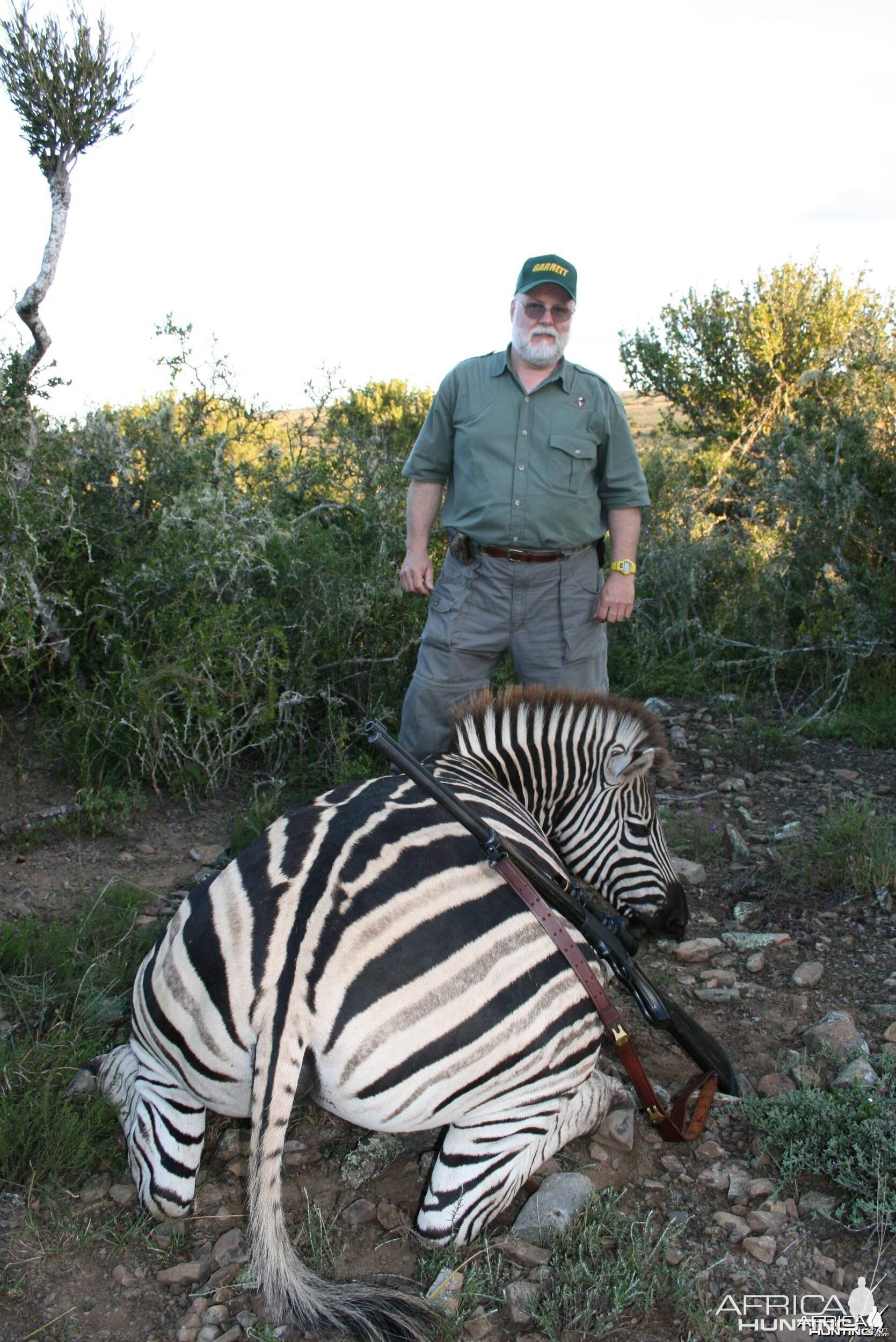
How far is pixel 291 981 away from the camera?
2.22m

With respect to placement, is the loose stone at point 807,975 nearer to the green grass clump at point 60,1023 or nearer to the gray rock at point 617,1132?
the gray rock at point 617,1132

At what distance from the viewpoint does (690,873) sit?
14.0 ft

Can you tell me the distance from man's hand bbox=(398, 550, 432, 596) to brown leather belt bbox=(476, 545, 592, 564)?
1.10 ft

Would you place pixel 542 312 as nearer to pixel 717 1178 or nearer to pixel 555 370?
pixel 555 370

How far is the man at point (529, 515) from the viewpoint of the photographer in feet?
13.3

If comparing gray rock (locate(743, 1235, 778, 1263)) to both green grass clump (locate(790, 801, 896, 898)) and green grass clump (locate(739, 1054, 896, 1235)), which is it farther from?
green grass clump (locate(790, 801, 896, 898))

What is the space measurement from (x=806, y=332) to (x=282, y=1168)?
9.85m

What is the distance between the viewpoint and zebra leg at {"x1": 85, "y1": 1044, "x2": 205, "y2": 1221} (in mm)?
2404

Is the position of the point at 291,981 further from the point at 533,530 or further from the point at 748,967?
the point at 533,530

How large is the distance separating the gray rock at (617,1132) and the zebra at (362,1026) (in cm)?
3

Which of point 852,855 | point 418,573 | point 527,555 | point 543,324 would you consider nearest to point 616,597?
point 527,555

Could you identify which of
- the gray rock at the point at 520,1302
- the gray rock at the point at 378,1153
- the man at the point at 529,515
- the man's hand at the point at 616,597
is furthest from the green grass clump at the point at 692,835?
the gray rock at the point at 520,1302

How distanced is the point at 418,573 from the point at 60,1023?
229 cm

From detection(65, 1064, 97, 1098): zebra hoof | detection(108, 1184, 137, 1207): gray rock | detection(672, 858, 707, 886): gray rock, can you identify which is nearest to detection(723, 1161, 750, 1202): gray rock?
detection(108, 1184, 137, 1207): gray rock
